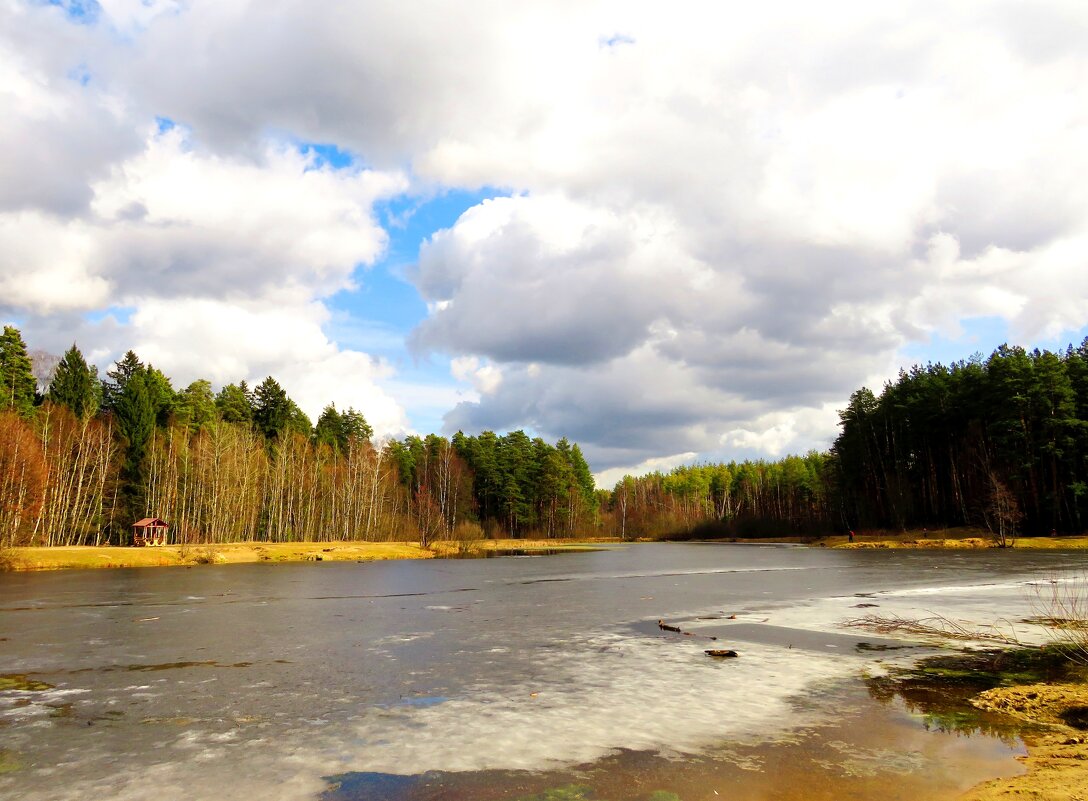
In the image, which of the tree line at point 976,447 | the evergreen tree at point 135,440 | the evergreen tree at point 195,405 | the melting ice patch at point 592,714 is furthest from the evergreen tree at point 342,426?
the melting ice patch at point 592,714

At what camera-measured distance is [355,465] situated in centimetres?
8094

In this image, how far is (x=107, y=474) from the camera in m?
66.4

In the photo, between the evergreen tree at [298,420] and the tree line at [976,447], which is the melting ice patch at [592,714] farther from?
the evergreen tree at [298,420]

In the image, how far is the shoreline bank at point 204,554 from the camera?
45750mm

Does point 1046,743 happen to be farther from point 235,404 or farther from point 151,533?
point 235,404

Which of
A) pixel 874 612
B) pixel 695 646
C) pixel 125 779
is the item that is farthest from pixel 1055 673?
pixel 125 779

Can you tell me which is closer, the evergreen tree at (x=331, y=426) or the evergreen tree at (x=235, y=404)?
the evergreen tree at (x=235, y=404)

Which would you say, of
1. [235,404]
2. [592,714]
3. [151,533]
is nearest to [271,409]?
[235,404]

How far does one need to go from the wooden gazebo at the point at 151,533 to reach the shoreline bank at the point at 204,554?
309 cm

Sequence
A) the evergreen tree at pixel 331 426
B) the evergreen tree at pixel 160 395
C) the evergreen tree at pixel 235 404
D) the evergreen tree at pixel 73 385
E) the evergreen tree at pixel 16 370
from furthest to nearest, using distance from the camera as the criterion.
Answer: the evergreen tree at pixel 331 426
the evergreen tree at pixel 235 404
the evergreen tree at pixel 160 395
the evergreen tree at pixel 73 385
the evergreen tree at pixel 16 370

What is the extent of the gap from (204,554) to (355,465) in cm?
2824

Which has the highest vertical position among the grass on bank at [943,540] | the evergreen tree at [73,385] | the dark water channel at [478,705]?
the evergreen tree at [73,385]

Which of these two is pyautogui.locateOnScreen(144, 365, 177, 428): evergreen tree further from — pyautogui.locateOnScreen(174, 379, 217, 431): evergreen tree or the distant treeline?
the distant treeline

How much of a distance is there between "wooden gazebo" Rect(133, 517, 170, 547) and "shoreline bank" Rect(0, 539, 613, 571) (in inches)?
122
